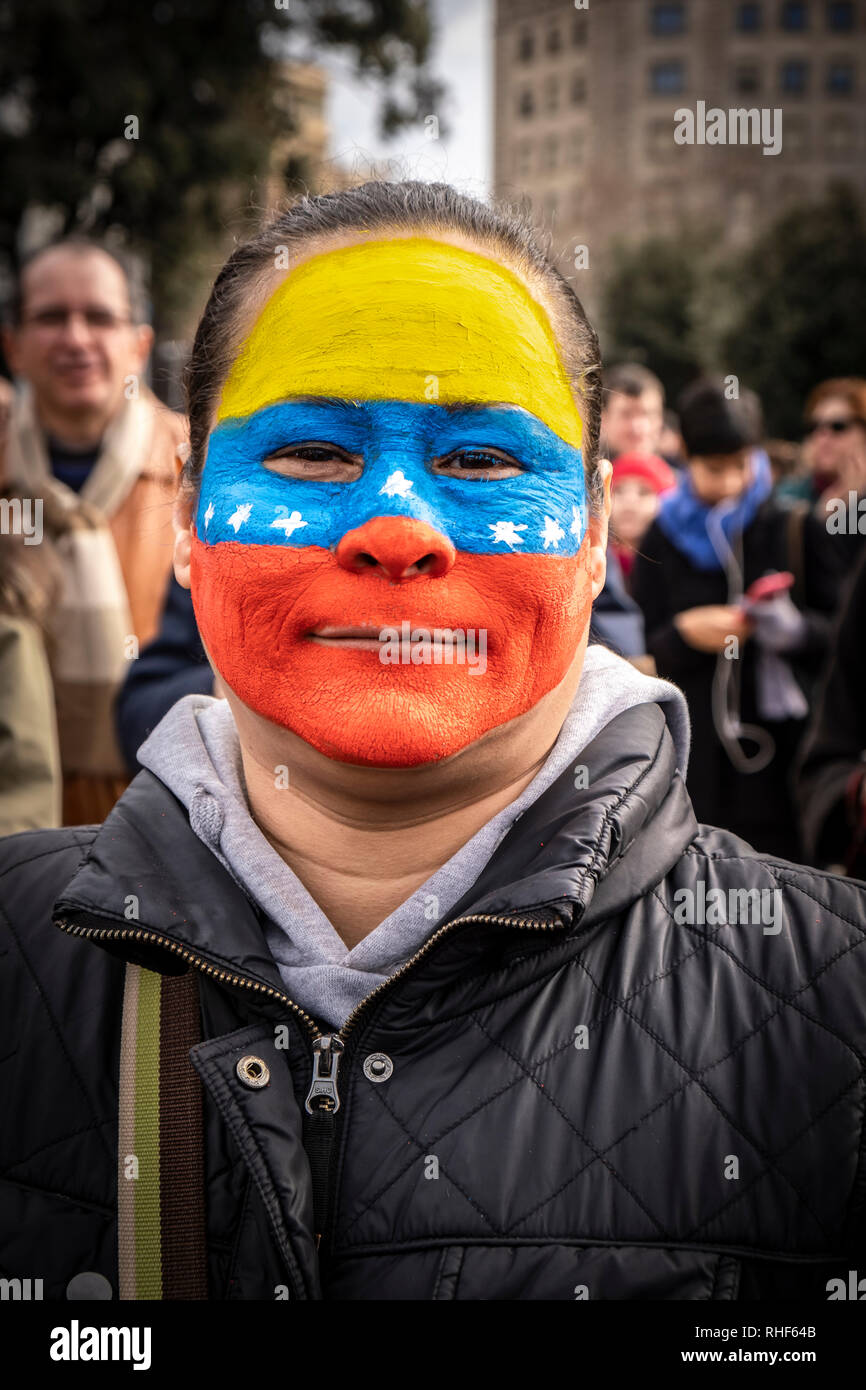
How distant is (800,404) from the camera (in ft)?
102

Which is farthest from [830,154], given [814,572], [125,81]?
[814,572]

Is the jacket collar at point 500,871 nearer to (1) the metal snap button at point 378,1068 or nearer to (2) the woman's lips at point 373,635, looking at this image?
(1) the metal snap button at point 378,1068

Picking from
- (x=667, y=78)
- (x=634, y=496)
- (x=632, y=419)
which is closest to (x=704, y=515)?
(x=634, y=496)

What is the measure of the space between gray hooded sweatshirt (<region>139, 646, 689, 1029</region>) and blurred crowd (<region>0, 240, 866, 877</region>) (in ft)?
3.43

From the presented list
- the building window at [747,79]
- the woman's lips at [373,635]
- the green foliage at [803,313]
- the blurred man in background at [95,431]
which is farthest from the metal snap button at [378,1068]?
the building window at [747,79]

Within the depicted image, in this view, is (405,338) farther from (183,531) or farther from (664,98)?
(664,98)

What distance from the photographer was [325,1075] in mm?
1635

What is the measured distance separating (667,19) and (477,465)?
238 feet

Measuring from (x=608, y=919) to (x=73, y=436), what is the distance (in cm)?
315

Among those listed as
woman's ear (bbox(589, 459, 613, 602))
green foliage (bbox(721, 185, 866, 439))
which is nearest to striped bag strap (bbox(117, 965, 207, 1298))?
woman's ear (bbox(589, 459, 613, 602))

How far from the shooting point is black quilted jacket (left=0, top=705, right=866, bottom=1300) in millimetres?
1544

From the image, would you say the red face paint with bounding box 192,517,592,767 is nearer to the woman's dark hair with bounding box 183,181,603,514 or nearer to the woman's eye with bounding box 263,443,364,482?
the woman's eye with bounding box 263,443,364,482

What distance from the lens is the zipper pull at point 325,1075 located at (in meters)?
1.62

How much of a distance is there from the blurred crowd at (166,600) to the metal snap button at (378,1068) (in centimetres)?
148
